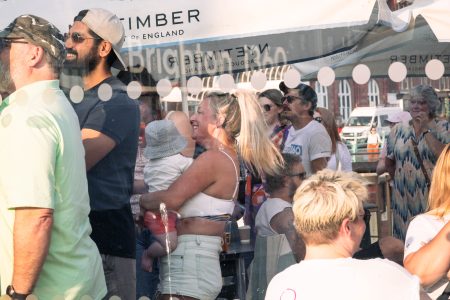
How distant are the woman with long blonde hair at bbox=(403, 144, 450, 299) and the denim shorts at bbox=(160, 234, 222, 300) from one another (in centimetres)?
95

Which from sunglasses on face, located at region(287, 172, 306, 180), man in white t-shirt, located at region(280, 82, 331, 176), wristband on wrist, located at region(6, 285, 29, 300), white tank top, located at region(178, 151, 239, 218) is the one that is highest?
man in white t-shirt, located at region(280, 82, 331, 176)

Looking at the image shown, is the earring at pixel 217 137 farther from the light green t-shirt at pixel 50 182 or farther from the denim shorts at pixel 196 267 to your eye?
the light green t-shirt at pixel 50 182

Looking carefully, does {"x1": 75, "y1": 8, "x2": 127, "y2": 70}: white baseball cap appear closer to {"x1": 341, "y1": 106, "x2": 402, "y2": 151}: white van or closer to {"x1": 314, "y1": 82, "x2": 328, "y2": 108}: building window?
{"x1": 314, "y1": 82, "x2": 328, "y2": 108}: building window

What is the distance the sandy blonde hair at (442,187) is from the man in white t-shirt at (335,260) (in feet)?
1.65

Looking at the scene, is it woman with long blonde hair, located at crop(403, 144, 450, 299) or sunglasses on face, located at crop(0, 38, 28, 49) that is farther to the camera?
sunglasses on face, located at crop(0, 38, 28, 49)

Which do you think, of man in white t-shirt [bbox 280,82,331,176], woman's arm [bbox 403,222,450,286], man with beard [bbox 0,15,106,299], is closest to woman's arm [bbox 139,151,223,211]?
man in white t-shirt [bbox 280,82,331,176]

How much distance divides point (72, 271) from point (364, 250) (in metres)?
1.27

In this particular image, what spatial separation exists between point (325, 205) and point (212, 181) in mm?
1049

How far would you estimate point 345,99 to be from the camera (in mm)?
4086

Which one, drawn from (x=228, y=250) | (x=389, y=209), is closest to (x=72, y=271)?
(x=228, y=250)

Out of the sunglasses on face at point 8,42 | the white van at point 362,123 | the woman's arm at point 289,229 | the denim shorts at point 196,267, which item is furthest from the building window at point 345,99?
the sunglasses on face at point 8,42

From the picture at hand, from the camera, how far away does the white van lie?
4043 mm

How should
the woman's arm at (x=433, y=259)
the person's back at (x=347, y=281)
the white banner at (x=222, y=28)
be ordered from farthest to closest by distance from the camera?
the white banner at (x=222, y=28) < the woman's arm at (x=433, y=259) < the person's back at (x=347, y=281)

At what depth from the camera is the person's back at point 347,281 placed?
2.94 meters
